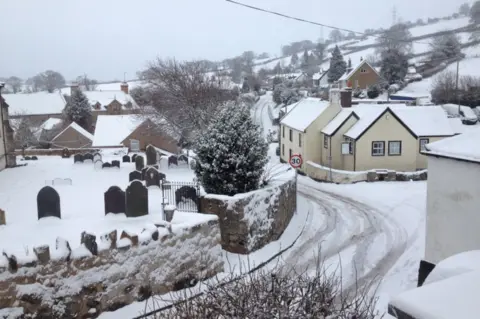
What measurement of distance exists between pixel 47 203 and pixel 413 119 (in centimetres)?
2705

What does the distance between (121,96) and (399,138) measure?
63.9 m

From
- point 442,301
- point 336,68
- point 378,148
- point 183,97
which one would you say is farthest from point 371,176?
point 336,68

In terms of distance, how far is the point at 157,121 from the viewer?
38.5 meters

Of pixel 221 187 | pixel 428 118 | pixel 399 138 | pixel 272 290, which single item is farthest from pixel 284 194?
pixel 428 118

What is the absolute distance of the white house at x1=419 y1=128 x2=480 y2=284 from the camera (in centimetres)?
1195

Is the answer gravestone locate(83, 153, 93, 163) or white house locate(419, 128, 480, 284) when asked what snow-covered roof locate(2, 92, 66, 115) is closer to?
gravestone locate(83, 153, 93, 163)

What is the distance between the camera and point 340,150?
33.2 metres

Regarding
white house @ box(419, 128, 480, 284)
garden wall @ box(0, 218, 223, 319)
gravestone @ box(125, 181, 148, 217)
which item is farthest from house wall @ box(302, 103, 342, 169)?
garden wall @ box(0, 218, 223, 319)

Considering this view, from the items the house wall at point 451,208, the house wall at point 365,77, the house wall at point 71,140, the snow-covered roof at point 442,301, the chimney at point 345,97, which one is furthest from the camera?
the house wall at point 365,77

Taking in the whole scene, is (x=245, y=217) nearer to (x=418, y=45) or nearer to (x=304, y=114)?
(x=304, y=114)

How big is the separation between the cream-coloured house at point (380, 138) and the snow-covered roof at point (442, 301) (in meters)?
28.3

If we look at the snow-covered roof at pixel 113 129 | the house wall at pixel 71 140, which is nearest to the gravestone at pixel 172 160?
the snow-covered roof at pixel 113 129

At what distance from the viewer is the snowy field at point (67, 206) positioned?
13.0 metres

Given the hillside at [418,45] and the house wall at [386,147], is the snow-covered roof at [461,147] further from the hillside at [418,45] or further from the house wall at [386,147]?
the hillside at [418,45]
